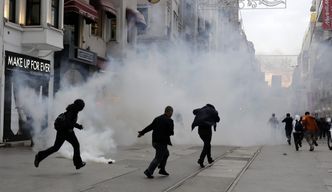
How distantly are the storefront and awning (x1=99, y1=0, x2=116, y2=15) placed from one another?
788 cm

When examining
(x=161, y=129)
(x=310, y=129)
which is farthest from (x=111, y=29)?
(x=161, y=129)

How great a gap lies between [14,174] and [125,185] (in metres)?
2.47

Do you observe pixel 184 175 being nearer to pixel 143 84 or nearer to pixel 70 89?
pixel 70 89

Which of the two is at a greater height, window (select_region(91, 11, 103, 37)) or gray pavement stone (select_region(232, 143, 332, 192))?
window (select_region(91, 11, 103, 37))

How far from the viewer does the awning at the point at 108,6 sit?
2581cm

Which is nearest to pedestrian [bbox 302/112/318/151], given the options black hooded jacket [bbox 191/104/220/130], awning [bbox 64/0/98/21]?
black hooded jacket [bbox 191/104/220/130]

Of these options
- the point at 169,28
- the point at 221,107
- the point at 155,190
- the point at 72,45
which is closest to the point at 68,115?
the point at 155,190

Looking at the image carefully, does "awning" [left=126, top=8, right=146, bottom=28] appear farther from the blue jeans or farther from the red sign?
the blue jeans

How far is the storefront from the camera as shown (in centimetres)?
1753

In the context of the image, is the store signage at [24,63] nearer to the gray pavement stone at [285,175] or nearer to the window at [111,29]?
the window at [111,29]

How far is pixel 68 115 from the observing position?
34.2 ft

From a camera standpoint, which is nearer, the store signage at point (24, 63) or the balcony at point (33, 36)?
the store signage at point (24, 63)

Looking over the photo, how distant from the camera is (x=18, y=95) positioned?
57.4 ft

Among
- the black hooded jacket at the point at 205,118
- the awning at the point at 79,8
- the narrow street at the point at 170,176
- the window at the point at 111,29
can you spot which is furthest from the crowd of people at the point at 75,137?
the window at the point at 111,29
